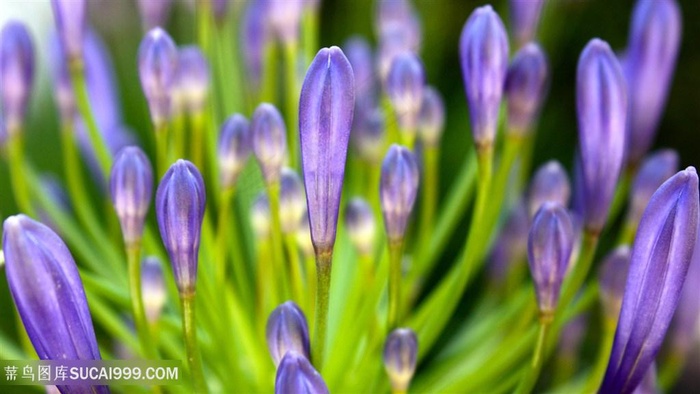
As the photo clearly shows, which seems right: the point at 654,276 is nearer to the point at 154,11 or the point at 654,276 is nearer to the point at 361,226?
the point at 361,226

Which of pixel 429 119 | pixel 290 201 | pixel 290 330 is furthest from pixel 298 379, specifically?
pixel 429 119

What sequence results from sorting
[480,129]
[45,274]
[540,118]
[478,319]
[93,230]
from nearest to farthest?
[45,274]
[480,129]
[93,230]
[478,319]
[540,118]

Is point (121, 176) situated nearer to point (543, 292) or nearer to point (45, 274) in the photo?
point (45, 274)

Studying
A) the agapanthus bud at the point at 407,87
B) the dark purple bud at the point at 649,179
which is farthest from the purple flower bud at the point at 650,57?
the agapanthus bud at the point at 407,87

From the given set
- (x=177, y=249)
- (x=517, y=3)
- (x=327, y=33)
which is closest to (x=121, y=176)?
(x=177, y=249)

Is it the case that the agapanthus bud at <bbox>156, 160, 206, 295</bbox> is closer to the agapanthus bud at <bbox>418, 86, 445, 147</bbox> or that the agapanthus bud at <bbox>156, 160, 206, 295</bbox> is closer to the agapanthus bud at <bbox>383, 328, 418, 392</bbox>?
the agapanthus bud at <bbox>383, 328, 418, 392</bbox>

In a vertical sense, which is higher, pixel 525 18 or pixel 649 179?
pixel 525 18

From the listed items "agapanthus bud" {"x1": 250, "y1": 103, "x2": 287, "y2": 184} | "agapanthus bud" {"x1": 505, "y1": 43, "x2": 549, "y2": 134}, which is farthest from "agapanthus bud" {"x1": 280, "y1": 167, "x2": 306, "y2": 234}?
"agapanthus bud" {"x1": 505, "y1": 43, "x2": 549, "y2": 134}
